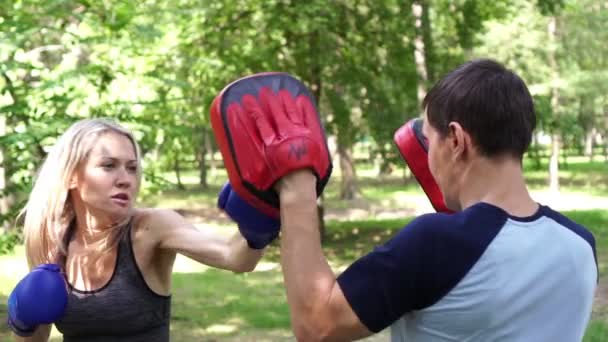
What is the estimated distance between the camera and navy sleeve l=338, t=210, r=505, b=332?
5.37ft

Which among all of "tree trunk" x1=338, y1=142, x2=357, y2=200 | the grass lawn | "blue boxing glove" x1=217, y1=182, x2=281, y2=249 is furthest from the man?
"tree trunk" x1=338, y1=142, x2=357, y2=200

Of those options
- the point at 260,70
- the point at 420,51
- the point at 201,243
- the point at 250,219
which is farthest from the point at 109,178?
the point at 420,51

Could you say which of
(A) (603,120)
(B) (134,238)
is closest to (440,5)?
(B) (134,238)

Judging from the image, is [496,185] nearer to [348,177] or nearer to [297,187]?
[297,187]

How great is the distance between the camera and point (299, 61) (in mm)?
15438

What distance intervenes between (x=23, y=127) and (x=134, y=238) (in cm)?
509

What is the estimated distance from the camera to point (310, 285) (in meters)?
1.66

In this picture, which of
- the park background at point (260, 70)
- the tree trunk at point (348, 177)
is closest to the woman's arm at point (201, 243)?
the park background at point (260, 70)

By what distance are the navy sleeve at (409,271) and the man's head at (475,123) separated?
0.14 meters

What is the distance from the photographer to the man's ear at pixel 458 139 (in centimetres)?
172

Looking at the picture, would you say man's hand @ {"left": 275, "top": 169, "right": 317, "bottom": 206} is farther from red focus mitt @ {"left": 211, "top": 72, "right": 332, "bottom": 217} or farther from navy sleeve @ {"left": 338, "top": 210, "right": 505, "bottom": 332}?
navy sleeve @ {"left": 338, "top": 210, "right": 505, "bottom": 332}

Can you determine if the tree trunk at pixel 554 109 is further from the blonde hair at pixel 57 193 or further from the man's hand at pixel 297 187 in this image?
the man's hand at pixel 297 187

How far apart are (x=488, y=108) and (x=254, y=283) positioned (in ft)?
36.2

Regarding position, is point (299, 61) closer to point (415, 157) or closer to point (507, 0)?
point (507, 0)
